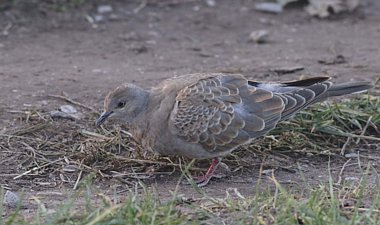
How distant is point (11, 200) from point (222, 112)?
4.83 ft

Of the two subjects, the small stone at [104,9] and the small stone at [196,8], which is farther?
the small stone at [196,8]

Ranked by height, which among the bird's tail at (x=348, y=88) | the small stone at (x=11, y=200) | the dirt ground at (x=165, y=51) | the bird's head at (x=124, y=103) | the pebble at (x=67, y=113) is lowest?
the dirt ground at (x=165, y=51)

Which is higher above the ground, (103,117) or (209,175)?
(103,117)

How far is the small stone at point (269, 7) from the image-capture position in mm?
9914

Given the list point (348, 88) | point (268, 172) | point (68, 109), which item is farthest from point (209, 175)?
point (68, 109)

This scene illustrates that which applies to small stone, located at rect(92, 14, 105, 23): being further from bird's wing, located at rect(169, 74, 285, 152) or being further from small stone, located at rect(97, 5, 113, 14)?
bird's wing, located at rect(169, 74, 285, 152)

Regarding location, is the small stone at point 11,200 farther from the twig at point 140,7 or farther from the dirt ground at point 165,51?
the twig at point 140,7

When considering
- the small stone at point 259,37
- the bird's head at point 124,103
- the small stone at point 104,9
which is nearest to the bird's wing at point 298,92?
the bird's head at point 124,103

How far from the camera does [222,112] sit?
5.84 m

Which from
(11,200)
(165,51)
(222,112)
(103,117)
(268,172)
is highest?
(222,112)

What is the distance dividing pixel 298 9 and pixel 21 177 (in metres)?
5.05

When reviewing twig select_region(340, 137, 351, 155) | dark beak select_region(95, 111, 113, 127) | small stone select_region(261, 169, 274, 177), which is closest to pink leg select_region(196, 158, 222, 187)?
small stone select_region(261, 169, 274, 177)

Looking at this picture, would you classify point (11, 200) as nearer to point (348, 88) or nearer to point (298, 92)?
point (298, 92)

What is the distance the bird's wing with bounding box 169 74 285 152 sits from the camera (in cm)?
575
